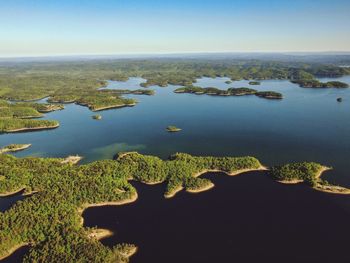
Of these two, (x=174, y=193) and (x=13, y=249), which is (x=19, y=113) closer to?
(x=13, y=249)

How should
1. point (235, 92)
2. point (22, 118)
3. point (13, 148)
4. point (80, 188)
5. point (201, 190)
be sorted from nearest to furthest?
1. point (80, 188)
2. point (201, 190)
3. point (13, 148)
4. point (22, 118)
5. point (235, 92)

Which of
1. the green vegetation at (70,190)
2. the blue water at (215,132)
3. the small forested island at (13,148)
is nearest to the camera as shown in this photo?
the green vegetation at (70,190)

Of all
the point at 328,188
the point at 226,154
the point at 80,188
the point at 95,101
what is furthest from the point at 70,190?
the point at 95,101

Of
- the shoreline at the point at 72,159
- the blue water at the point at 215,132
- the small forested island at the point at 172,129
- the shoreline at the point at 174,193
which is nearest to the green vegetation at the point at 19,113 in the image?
the blue water at the point at 215,132

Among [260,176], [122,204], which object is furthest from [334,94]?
[122,204]

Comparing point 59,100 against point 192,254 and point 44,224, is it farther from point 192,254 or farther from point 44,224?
point 192,254

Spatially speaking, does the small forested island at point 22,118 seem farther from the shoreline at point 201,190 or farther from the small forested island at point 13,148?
the shoreline at point 201,190
